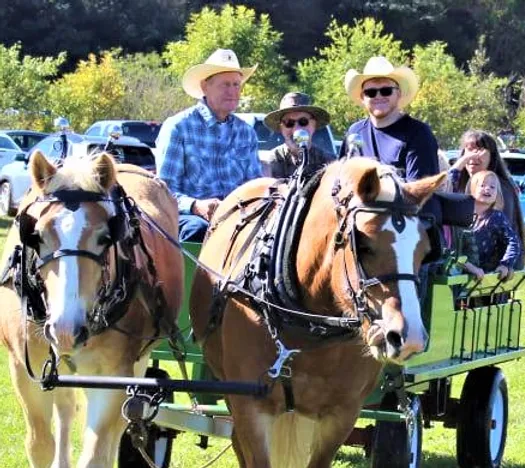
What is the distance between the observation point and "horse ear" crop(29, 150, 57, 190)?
4.79 metres

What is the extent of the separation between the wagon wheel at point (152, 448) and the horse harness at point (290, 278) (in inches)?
59.0

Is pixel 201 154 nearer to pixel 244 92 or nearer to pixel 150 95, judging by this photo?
pixel 244 92

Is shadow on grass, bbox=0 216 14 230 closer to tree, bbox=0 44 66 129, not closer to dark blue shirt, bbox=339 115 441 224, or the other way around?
tree, bbox=0 44 66 129

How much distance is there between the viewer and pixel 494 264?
7.12 m

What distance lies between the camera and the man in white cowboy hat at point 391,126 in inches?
223

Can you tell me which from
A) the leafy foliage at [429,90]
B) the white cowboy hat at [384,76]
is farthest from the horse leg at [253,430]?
the leafy foliage at [429,90]

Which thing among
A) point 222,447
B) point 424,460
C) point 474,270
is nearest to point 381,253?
point 474,270

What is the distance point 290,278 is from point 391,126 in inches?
58.0

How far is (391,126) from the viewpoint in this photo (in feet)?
19.3

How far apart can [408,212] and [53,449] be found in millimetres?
2254

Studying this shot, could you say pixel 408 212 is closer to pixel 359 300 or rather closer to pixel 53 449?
pixel 359 300

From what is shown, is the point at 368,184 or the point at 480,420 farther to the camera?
the point at 480,420

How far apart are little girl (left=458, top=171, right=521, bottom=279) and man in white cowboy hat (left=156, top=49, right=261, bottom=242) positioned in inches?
64.6

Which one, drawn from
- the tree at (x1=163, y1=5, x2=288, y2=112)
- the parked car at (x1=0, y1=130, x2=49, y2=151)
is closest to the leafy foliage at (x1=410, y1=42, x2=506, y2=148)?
the tree at (x1=163, y1=5, x2=288, y2=112)
